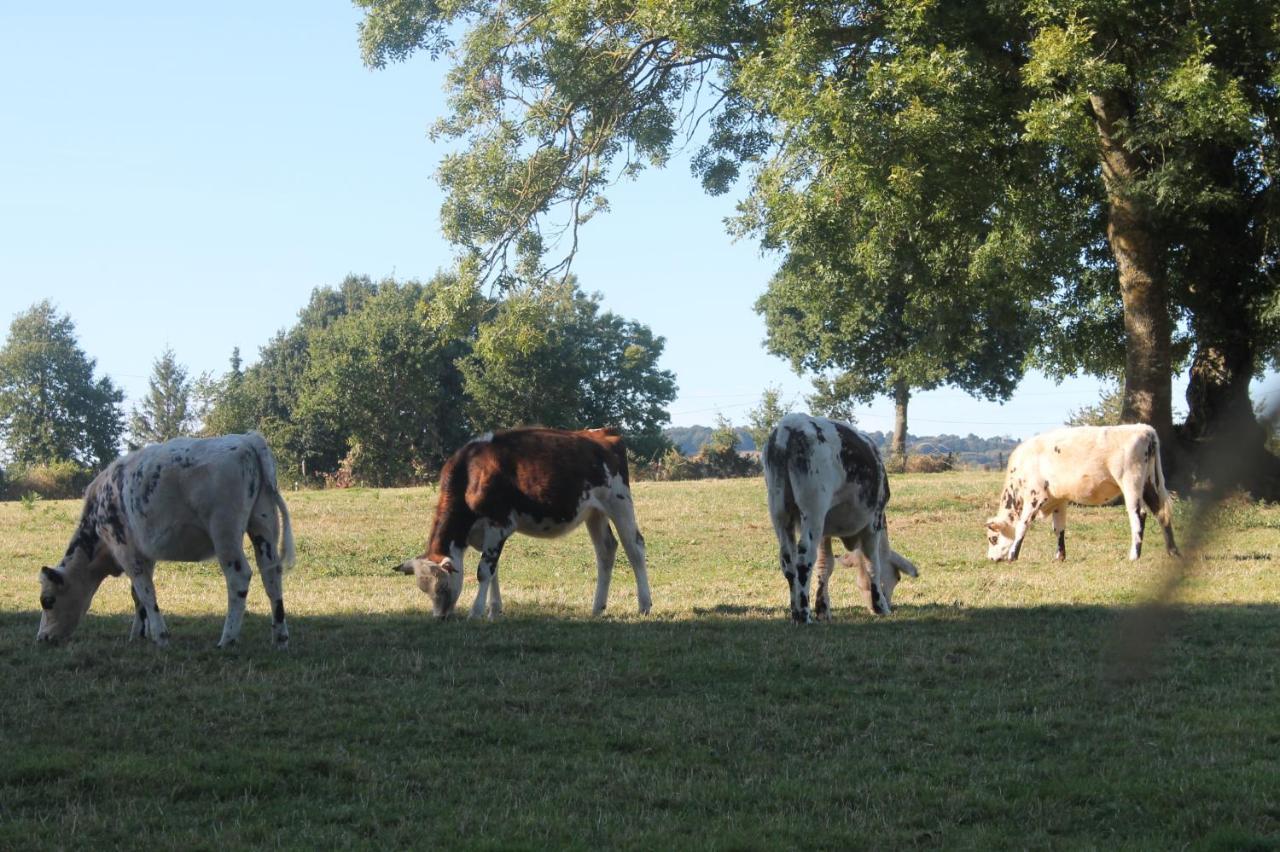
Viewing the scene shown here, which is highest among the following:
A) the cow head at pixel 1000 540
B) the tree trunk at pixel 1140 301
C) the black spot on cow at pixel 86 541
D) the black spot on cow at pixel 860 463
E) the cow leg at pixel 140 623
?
the tree trunk at pixel 1140 301

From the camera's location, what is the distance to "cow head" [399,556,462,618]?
1520cm

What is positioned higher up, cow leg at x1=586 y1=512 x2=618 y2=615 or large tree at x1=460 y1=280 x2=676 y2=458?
large tree at x1=460 y1=280 x2=676 y2=458

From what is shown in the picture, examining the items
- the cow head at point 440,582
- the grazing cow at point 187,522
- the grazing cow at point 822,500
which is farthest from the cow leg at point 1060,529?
the grazing cow at point 187,522

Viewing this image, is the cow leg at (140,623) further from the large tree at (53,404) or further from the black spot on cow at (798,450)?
the large tree at (53,404)

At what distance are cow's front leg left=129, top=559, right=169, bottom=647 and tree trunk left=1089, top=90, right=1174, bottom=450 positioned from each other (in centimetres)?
1829

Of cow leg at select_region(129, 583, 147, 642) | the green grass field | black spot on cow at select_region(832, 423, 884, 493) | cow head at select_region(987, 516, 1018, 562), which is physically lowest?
the green grass field

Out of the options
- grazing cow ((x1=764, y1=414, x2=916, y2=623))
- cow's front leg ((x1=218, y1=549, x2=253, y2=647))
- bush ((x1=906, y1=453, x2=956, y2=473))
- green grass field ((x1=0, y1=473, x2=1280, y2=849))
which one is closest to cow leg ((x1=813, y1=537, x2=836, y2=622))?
grazing cow ((x1=764, y1=414, x2=916, y2=623))

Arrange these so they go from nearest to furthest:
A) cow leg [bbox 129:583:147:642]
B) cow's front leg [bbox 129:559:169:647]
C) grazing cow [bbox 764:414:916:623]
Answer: cow's front leg [bbox 129:559:169:647], cow leg [bbox 129:583:147:642], grazing cow [bbox 764:414:916:623]

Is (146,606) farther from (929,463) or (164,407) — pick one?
(164,407)

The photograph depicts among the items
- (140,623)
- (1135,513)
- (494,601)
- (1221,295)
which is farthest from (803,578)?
(1221,295)

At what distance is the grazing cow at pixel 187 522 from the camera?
12703 millimetres

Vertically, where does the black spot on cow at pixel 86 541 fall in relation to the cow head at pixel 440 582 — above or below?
above

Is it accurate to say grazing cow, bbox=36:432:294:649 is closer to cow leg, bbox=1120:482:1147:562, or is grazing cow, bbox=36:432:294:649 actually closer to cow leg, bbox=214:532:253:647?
cow leg, bbox=214:532:253:647

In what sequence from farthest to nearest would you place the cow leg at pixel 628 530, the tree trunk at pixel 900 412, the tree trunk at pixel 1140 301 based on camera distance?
the tree trunk at pixel 900 412
the tree trunk at pixel 1140 301
the cow leg at pixel 628 530
